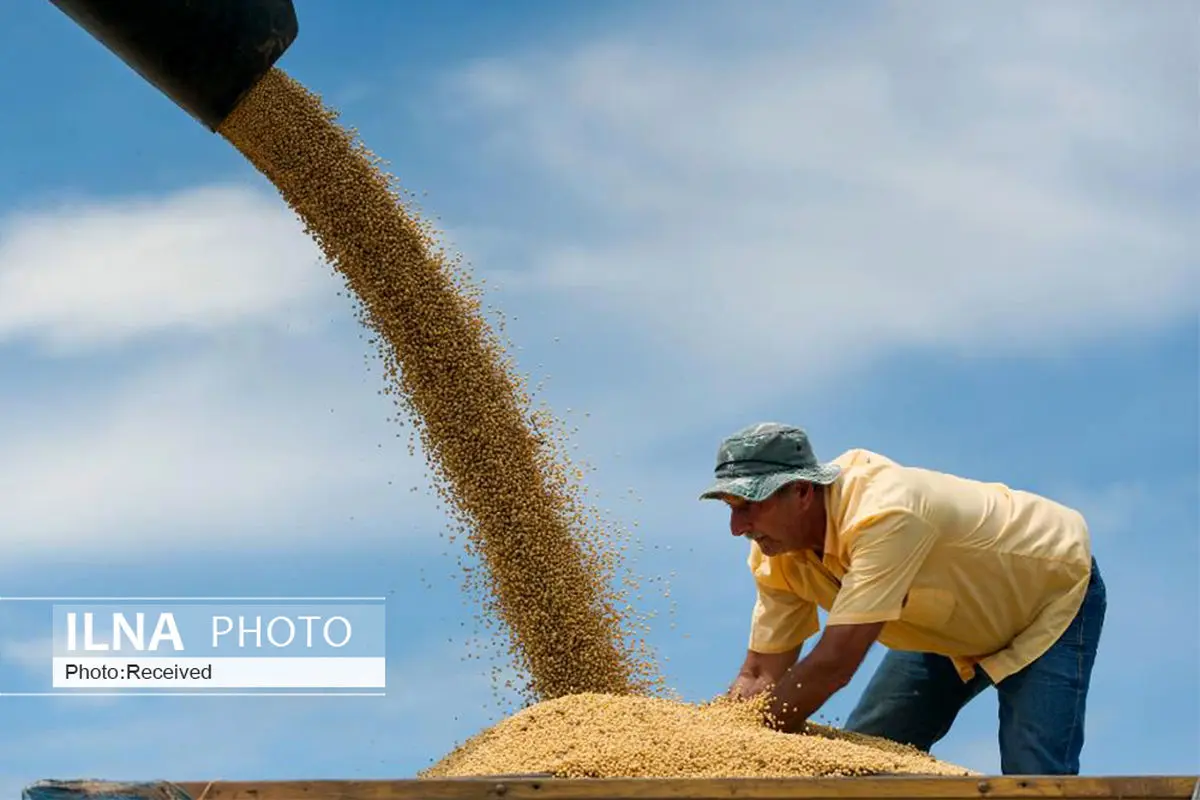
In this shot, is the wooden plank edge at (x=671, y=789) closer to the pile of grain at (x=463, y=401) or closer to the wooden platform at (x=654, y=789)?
the wooden platform at (x=654, y=789)

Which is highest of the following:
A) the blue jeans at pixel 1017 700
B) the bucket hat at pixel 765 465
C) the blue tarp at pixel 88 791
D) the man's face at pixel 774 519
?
the bucket hat at pixel 765 465

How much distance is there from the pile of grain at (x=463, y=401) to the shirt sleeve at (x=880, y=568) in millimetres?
1004

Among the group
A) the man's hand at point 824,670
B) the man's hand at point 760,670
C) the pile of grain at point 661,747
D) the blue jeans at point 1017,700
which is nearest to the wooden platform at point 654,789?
the pile of grain at point 661,747

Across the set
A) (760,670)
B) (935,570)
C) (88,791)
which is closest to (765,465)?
(935,570)

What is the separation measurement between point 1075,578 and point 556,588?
51.3 inches

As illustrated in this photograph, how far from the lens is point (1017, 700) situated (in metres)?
3.14

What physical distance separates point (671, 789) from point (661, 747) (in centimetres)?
38

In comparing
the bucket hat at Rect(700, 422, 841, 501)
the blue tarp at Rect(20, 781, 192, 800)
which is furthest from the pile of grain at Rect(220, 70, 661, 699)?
the blue tarp at Rect(20, 781, 192, 800)

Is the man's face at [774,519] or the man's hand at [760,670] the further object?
the man's hand at [760,670]

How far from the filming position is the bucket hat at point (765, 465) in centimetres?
295

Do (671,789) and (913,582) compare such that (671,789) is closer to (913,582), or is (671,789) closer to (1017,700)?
(913,582)

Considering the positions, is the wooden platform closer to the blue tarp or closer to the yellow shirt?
the blue tarp

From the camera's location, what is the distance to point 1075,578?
10.4ft

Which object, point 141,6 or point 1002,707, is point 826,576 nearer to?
point 1002,707
